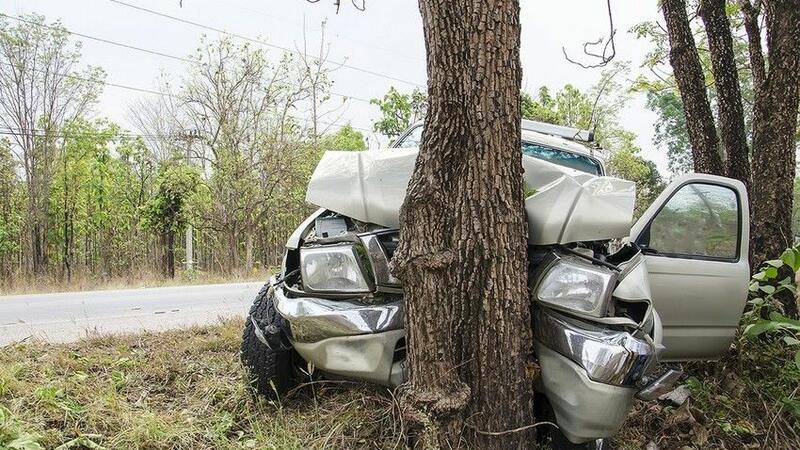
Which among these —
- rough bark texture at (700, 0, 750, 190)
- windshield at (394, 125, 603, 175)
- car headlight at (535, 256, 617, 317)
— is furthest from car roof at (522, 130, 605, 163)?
car headlight at (535, 256, 617, 317)

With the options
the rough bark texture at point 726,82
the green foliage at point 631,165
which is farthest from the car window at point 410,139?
the green foliage at point 631,165

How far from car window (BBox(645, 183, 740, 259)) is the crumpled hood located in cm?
76

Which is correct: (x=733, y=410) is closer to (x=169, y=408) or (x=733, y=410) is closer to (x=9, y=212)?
(x=169, y=408)

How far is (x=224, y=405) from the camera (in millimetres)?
2928

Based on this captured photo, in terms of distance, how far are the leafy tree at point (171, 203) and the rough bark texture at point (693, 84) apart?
13771 millimetres

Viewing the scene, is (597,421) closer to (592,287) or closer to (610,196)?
(592,287)

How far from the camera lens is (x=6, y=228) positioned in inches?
791

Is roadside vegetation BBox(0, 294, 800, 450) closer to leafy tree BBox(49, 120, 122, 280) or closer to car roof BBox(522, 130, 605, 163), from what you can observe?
car roof BBox(522, 130, 605, 163)

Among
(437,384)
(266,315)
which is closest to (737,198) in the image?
(437,384)

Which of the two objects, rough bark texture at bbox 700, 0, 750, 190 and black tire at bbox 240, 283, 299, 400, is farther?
rough bark texture at bbox 700, 0, 750, 190

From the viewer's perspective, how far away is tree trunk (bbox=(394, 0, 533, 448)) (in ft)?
7.52

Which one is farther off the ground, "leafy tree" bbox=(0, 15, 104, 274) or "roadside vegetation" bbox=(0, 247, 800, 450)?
"leafy tree" bbox=(0, 15, 104, 274)

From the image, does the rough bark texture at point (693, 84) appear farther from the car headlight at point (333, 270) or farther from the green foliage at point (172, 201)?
the green foliage at point (172, 201)

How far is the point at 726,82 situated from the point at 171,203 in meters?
14.5
